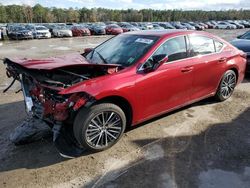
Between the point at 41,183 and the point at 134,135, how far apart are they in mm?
1749

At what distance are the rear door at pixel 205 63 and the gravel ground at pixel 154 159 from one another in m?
0.61

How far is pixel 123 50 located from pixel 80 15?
95.0m

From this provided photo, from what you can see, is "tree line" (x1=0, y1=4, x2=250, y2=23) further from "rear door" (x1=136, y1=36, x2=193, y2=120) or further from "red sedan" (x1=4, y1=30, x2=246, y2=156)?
"rear door" (x1=136, y1=36, x2=193, y2=120)

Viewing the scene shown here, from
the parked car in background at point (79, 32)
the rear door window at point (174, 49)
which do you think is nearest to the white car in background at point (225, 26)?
the parked car in background at point (79, 32)

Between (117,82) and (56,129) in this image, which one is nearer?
(56,129)

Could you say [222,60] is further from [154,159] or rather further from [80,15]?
[80,15]

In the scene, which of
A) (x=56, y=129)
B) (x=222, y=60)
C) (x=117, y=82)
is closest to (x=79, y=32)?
(x=222, y=60)

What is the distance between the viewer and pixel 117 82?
13.3 feet

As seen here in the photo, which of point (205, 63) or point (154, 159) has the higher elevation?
point (205, 63)

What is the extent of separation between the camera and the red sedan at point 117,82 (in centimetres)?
385

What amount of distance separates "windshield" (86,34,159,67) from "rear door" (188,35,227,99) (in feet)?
3.01

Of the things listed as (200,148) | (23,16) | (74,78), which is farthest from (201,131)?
(23,16)

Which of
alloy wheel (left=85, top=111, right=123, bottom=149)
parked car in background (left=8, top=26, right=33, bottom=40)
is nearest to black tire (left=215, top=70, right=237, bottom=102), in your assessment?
alloy wheel (left=85, top=111, right=123, bottom=149)

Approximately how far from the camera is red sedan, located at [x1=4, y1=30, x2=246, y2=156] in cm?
385
